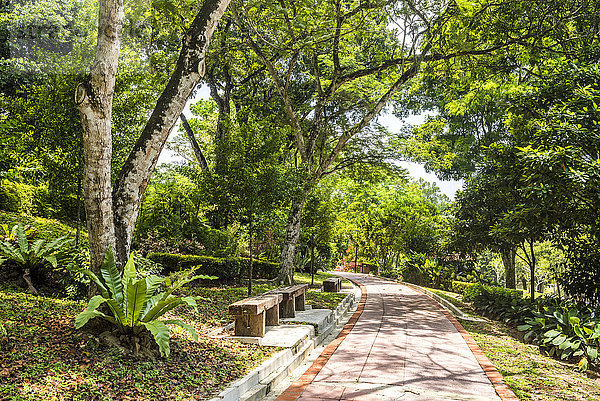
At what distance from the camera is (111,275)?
5.40 metres

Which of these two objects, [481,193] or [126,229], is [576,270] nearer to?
[481,193]

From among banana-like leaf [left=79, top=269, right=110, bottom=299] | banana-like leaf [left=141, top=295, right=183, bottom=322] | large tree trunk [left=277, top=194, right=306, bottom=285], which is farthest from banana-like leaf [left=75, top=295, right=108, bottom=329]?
large tree trunk [left=277, top=194, right=306, bottom=285]

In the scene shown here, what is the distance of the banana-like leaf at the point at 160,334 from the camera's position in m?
4.69

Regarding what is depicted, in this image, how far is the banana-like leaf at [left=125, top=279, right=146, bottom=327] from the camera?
16.6ft

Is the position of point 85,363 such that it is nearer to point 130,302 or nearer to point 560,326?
point 130,302

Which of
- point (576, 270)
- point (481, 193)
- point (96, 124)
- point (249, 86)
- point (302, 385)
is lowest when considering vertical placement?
point (302, 385)

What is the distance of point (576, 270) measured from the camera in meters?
9.77

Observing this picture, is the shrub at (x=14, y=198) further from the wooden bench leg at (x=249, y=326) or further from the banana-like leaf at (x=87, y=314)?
the banana-like leaf at (x=87, y=314)

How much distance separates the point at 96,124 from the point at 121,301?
217 cm

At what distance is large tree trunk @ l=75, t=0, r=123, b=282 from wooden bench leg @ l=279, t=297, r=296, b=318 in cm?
477

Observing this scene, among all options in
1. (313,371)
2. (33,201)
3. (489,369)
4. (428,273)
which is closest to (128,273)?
(313,371)

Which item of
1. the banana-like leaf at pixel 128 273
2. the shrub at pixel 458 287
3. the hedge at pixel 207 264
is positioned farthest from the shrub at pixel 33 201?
the shrub at pixel 458 287

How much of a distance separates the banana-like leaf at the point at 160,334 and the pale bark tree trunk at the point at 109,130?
123 centimetres

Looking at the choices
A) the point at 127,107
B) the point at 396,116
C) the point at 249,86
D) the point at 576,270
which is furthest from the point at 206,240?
the point at 396,116
